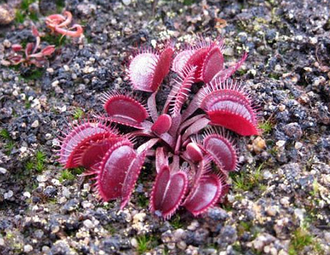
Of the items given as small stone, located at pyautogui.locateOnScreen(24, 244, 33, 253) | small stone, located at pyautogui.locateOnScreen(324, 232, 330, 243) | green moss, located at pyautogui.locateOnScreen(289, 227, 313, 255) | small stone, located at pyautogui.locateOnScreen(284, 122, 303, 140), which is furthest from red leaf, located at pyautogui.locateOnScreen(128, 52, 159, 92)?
small stone, located at pyautogui.locateOnScreen(324, 232, 330, 243)

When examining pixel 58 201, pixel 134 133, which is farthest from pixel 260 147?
pixel 58 201

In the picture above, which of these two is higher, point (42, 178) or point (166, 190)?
point (166, 190)

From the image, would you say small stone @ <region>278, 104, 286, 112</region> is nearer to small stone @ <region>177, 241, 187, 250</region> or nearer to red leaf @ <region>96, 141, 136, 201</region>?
red leaf @ <region>96, 141, 136, 201</region>

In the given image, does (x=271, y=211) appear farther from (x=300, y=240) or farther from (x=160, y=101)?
(x=160, y=101)

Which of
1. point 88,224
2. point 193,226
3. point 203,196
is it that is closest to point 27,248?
point 88,224

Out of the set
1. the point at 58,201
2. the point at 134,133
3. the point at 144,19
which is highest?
the point at 144,19

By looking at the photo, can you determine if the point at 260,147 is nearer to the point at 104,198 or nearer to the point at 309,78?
the point at 309,78
